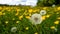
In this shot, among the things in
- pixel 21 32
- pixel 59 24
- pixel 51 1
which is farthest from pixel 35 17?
pixel 51 1

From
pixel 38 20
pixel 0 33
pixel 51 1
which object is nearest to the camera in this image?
pixel 38 20

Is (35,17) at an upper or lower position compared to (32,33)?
upper

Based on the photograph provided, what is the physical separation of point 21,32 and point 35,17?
173 centimetres

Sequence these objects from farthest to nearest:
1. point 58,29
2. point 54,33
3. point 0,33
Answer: point 0,33 < point 58,29 < point 54,33

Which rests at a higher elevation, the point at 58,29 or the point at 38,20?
the point at 38,20

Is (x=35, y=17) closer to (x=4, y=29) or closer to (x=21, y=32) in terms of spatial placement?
(x=21, y=32)

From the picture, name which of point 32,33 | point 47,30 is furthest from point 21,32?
point 47,30

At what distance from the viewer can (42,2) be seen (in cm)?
1608

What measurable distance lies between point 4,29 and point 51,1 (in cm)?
1162

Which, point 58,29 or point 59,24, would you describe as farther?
point 59,24

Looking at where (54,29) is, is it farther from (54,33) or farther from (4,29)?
(4,29)

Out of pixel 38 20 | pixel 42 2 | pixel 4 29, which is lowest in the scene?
pixel 42 2

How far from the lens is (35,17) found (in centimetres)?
252

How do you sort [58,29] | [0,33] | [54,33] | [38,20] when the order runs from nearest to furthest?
[38,20] → [54,33] → [58,29] → [0,33]
